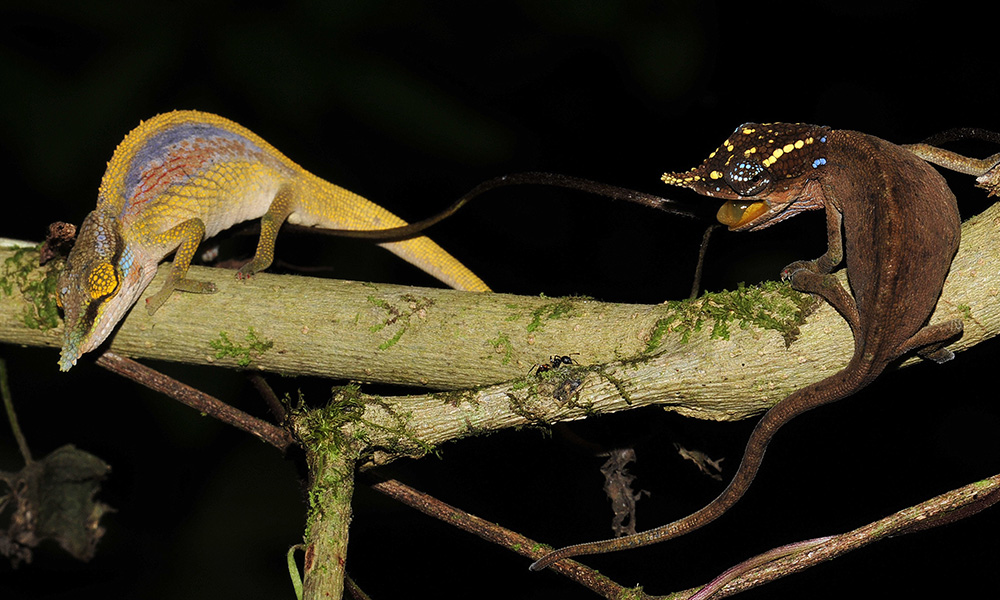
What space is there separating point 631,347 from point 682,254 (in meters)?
1.87

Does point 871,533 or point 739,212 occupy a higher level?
point 739,212

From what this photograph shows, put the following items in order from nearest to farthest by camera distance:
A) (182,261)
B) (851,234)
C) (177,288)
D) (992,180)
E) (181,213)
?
(851,234), (992,180), (177,288), (182,261), (181,213)

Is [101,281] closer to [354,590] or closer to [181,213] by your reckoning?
[181,213]

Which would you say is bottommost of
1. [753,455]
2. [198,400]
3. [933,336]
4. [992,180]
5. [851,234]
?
[753,455]

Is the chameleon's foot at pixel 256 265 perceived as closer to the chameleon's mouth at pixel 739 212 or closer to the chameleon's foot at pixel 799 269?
the chameleon's mouth at pixel 739 212

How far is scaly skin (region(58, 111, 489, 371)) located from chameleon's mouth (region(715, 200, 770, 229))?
0.93 metres

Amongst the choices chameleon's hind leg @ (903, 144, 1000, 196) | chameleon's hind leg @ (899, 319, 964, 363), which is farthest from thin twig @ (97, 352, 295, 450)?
chameleon's hind leg @ (903, 144, 1000, 196)

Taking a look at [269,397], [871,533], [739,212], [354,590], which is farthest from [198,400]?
[871,533]

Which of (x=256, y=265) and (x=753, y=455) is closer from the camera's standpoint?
(x=753, y=455)

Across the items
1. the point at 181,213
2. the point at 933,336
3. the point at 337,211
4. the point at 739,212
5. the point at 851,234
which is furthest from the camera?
the point at 337,211

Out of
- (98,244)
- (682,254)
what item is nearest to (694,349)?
(98,244)

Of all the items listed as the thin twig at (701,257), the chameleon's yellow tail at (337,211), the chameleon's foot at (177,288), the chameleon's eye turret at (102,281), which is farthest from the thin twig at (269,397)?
the thin twig at (701,257)

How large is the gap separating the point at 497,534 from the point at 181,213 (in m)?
1.57

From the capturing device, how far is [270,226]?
2473mm
